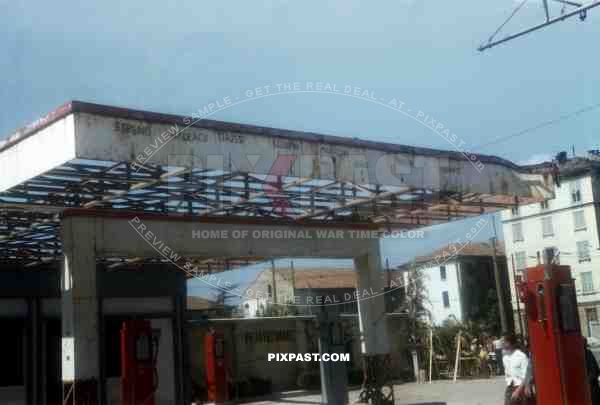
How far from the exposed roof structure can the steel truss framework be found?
0.03m

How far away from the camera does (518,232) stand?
192 feet

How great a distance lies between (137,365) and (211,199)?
11.1 ft

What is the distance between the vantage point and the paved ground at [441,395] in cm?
1972

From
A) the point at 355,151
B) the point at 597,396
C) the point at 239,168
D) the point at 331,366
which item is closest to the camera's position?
the point at 597,396

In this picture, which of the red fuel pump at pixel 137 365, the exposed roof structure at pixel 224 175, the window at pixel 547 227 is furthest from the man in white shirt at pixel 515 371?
the window at pixel 547 227

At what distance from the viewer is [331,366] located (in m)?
A: 17.6

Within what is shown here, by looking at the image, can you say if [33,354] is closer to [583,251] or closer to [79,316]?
[79,316]

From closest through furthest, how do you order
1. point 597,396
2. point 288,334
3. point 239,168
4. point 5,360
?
point 597,396 < point 239,168 < point 5,360 < point 288,334

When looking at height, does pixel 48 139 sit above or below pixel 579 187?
below

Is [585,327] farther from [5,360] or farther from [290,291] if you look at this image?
[5,360]

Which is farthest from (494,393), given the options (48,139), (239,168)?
(48,139)

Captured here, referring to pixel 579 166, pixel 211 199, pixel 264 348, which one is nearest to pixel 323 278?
pixel 579 166

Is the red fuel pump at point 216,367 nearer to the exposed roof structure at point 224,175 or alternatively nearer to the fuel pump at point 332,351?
the fuel pump at point 332,351

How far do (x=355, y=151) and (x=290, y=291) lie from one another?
4239cm
